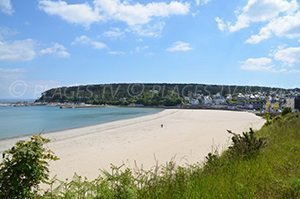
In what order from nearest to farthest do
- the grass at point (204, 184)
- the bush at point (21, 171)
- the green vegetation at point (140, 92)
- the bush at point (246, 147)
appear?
1. the bush at point (21, 171)
2. the grass at point (204, 184)
3. the bush at point (246, 147)
4. the green vegetation at point (140, 92)

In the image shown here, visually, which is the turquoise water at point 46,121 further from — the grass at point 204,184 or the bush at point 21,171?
the bush at point 21,171

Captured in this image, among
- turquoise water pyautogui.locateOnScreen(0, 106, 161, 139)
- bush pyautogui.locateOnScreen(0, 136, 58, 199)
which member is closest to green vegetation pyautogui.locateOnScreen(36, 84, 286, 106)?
turquoise water pyautogui.locateOnScreen(0, 106, 161, 139)

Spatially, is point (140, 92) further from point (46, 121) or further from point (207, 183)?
point (207, 183)

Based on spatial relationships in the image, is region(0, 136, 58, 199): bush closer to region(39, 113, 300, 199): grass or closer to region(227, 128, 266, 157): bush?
region(39, 113, 300, 199): grass

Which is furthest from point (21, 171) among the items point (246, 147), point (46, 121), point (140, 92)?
point (140, 92)

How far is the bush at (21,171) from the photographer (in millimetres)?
3305

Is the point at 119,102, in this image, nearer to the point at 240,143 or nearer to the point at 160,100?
the point at 160,100

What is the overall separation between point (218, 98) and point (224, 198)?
161m

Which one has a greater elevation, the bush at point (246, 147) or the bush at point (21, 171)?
the bush at point (21, 171)

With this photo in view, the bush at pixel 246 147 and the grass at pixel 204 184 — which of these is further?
the bush at pixel 246 147

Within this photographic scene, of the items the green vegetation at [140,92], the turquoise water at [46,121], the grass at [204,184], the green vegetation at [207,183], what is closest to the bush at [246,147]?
the green vegetation at [207,183]

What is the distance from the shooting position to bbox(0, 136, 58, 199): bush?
10.8 ft

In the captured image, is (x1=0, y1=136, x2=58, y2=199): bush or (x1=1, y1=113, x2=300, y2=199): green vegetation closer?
(x1=0, y1=136, x2=58, y2=199): bush

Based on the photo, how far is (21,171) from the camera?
10.9 feet
